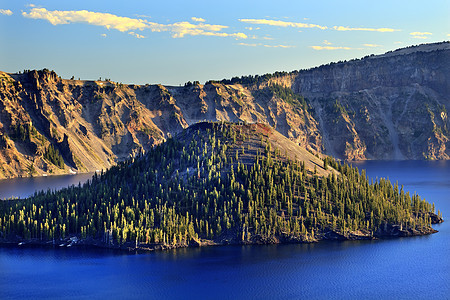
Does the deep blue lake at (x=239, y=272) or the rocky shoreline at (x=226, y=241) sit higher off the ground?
the rocky shoreline at (x=226, y=241)

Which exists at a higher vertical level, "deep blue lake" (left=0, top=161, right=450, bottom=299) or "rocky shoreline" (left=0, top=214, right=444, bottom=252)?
"rocky shoreline" (left=0, top=214, right=444, bottom=252)

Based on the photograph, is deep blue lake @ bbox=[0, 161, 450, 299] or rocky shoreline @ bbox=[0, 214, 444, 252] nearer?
deep blue lake @ bbox=[0, 161, 450, 299]

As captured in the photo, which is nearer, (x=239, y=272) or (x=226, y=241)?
(x=239, y=272)

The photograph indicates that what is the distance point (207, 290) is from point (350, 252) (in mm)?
51576

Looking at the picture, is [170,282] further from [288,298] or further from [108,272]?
[288,298]

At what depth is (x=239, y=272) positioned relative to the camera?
152 m

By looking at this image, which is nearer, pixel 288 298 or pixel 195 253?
pixel 288 298

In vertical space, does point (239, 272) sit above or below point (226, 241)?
below

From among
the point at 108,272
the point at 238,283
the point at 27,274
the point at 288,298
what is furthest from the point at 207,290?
the point at 27,274

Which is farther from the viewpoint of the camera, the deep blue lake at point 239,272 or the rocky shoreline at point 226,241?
the rocky shoreline at point 226,241

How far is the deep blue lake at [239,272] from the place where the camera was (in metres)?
138

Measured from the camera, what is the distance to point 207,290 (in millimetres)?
139125

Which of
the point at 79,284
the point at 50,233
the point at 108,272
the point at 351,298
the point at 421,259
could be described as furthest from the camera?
the point at 50,233

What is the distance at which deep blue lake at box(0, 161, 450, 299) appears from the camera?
452ft
